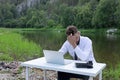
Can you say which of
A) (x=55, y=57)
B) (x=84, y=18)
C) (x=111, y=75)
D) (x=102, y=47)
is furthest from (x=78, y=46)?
(x=84, y=18)

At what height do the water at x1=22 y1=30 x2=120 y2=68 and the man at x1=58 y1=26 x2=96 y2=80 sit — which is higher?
the man at x1=58 y1=26 x2=96 y2=80

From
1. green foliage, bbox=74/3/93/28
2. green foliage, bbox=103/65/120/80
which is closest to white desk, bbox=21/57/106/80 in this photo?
green foliage, bbox=103/65/120/80

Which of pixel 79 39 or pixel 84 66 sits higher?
pixel 79 39

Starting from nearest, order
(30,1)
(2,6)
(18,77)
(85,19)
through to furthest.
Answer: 1. (18,77)
2. (85,19)
3. (2,6)
4. (30,1)

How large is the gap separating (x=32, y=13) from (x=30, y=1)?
21.4 meters

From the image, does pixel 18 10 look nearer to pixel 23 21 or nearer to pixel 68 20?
pixel 23 21

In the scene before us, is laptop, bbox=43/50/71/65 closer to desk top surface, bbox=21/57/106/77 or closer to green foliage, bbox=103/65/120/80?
desk top surface, bbox=21/57/106/77

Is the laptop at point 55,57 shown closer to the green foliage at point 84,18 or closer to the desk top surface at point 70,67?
the desk top surface at point 70,67

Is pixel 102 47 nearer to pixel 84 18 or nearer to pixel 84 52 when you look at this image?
pixel 84 52

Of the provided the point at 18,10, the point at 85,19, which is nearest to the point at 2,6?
the point at 18,10

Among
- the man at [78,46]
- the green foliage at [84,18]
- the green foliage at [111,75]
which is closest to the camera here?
the man at [78,46]

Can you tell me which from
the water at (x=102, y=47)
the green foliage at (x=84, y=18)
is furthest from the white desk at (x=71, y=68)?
the green foliage at (x=84, y=18)

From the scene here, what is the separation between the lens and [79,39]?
16.2 ft

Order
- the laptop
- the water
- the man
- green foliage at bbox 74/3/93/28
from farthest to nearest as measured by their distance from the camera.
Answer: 1. green foliage at bbox 74/3/93/28
2. the water
3. the man
4. the laptop
